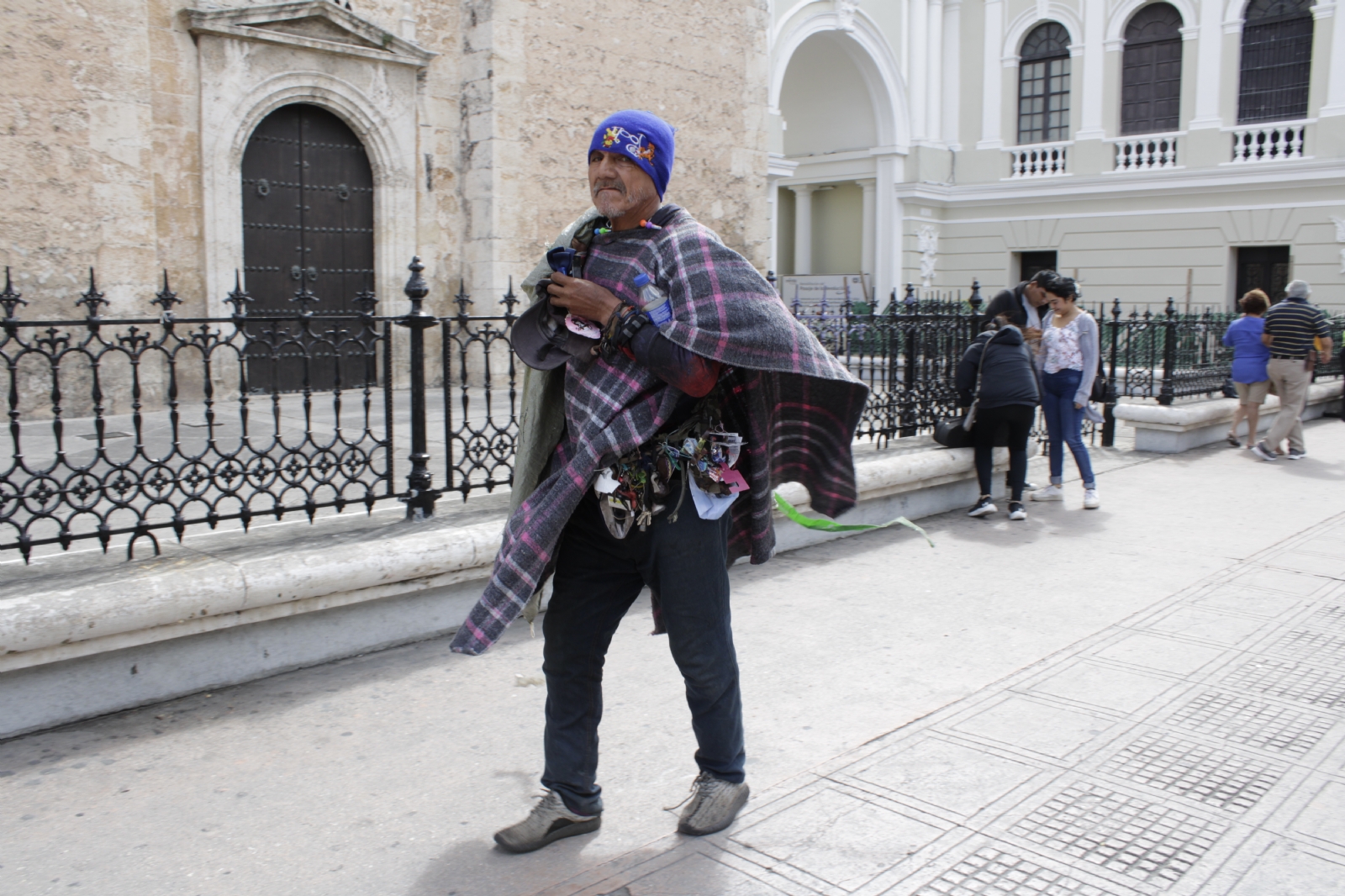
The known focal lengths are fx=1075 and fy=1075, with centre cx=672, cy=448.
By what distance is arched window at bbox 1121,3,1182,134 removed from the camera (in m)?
23.8

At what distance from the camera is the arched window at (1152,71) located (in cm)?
2380

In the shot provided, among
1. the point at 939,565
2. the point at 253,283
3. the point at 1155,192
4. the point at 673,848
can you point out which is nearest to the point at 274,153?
the point at 253,283

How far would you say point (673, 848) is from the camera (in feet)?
9.67

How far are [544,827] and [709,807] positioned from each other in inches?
18.1

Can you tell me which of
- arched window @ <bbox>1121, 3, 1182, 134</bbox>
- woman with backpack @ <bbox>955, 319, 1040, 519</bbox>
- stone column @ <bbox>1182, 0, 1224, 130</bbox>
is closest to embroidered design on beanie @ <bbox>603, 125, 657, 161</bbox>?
woman with backpack @ <bbox>955, 319, 1040, 519</bbox>

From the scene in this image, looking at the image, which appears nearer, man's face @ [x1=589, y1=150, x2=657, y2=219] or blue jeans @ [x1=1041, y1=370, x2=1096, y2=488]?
man's face @ [x1=589, y1=150, x2=657, y2=219]

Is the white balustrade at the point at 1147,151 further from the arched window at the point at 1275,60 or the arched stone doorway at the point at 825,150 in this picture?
the arched stone doorway at the point at 825,150

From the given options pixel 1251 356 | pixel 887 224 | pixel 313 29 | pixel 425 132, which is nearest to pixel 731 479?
pixel 1251 356

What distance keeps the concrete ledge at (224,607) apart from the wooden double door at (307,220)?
6105mm

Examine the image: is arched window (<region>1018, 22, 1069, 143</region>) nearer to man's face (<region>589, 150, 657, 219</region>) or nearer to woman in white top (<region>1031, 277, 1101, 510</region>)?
woman in white top (<region>1031, 277, 1101, 510</region>)

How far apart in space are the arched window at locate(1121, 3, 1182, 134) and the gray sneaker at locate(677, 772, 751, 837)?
24.9 metres

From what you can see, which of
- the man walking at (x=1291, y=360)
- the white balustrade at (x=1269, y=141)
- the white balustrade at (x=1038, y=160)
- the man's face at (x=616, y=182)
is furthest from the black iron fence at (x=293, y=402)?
the white balustrade at (x=1038, y=160)

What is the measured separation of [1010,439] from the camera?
24.1ft

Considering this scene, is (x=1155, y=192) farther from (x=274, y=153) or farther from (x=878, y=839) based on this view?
(x=878, y=839)
